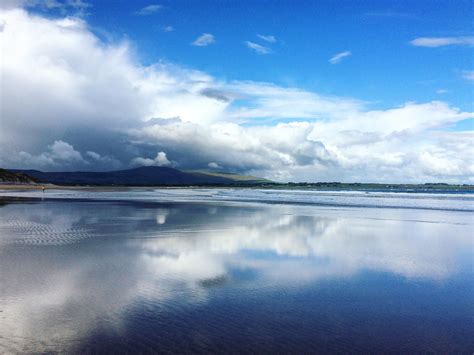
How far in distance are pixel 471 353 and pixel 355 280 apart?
5.08 metres

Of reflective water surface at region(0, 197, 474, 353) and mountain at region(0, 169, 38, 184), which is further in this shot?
mountain at region(0, 169, 38, 184)

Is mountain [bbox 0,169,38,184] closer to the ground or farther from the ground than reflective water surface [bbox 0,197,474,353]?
farther from the ground

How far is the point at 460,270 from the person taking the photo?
45.3 feet

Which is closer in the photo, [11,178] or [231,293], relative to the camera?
[231,293]

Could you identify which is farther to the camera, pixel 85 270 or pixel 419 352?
pixel 85 270

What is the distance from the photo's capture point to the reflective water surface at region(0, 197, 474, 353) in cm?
743

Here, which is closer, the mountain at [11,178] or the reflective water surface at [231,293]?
the reflective water surface at [231,293]

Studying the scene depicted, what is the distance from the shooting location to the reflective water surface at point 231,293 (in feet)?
24.4

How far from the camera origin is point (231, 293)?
34.1 ft

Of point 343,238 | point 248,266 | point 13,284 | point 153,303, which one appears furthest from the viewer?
point 343,238

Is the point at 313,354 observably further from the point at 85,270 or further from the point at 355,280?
the point at 85,270

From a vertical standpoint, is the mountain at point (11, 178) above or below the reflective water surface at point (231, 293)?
above

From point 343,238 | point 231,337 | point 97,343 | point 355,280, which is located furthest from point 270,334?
point 343,238

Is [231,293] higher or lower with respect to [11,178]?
lower
